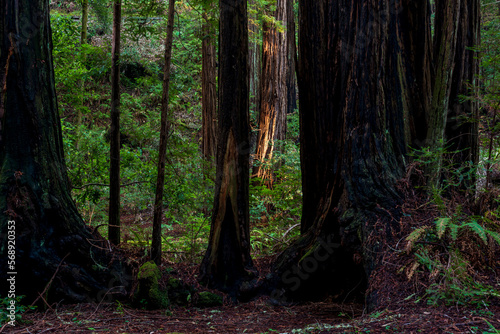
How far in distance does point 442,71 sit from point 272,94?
651cm

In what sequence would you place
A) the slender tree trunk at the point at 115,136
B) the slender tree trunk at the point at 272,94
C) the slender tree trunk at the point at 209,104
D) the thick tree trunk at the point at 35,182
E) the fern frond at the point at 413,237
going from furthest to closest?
1. the slender tree trunk at the point at 272,94
2. the slender tree trunk at the point at 209,104
3. the slender tree trunk at the point at 115,136
4. the thick tree trunk at the point at 35,182
5. the fern frond at the point at 413,237

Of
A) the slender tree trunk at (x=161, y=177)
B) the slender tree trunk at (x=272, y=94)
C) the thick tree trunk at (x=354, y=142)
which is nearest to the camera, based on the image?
the thick tree trunk at (x=354, y=142)

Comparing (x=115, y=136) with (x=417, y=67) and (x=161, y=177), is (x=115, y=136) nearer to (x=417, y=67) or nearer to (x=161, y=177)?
(x=161, y=177)

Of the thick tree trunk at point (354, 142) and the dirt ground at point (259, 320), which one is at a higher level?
the thick tree trunk at point (354, 142)

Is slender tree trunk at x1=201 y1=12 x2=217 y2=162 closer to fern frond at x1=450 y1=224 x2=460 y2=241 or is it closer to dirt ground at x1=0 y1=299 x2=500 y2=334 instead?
dirt ground at x1=0 y1=299 x2=500 y2=334

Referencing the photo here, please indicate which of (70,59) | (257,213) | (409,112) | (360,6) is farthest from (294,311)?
(70,59)

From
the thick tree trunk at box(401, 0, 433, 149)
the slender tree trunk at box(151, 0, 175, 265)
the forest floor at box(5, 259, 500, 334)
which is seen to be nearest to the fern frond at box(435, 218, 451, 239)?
the forest floor at box(5, 259, 500, 334)

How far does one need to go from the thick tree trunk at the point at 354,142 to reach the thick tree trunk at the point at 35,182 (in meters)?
2.35

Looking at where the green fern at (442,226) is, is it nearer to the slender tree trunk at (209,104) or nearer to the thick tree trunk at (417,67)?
the thick tree trunk at (417,67)

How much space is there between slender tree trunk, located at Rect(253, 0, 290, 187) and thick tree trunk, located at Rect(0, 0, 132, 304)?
285 inches

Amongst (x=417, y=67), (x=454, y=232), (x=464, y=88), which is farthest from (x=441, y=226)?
(x=464, y=88)

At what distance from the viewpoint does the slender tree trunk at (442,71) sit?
163 inches

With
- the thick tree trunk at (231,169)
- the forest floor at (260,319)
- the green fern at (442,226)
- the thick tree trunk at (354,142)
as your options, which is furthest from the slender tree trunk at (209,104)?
the green fern at (442,226)

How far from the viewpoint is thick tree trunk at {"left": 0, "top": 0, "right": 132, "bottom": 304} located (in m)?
3.19
